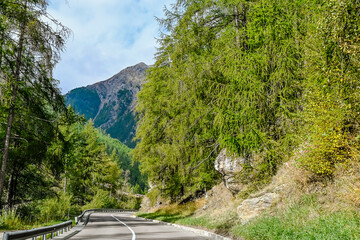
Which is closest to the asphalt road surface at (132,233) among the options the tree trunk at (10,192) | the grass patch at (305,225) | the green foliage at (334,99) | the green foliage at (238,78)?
the grass patch at (305,225)

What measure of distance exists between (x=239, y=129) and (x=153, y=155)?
10617 mm

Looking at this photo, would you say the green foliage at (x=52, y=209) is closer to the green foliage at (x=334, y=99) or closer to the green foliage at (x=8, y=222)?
the green foliage at (x=8, y=222)

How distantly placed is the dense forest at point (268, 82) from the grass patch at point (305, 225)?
Result: 3.98 feet

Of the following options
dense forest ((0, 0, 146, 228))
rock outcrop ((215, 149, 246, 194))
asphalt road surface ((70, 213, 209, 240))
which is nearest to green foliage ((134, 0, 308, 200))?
rock outcrop ((215, 149, 246, 194))

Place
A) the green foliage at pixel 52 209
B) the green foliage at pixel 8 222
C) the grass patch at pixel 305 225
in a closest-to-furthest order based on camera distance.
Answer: the grass patch at pixel 305 225
the green foliage at pixel 8 222
the green foliage at pixel 52 209

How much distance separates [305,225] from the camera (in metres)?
7.02

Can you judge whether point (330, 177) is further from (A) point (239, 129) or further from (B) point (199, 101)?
(B) point (199, 101)

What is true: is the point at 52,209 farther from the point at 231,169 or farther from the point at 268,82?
the point at 268,82

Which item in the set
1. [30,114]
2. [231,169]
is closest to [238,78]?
[231,169]

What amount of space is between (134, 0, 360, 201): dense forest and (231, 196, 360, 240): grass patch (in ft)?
3.98

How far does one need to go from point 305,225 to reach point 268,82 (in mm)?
6375

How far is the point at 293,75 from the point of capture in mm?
10555

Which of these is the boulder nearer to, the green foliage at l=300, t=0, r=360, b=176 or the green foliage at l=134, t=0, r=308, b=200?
the green foliage at l=134, t=0, r=308, b=200

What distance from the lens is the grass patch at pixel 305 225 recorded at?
224 inches
